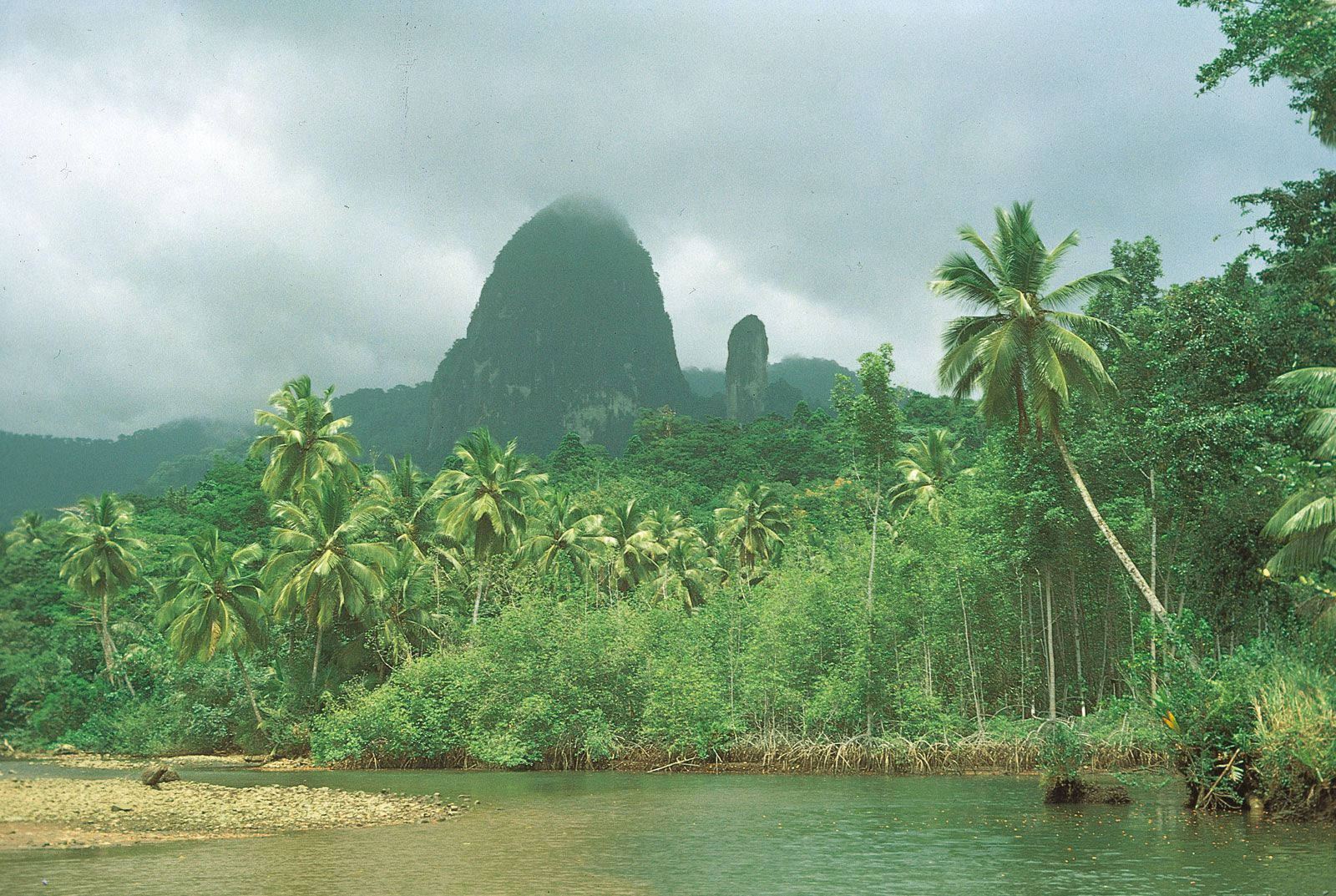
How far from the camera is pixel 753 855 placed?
1448cm

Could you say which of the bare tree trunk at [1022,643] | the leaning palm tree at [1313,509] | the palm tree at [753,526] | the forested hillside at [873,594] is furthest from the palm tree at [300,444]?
the leaning palm tree at [1313,509]

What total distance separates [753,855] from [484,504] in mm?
26935

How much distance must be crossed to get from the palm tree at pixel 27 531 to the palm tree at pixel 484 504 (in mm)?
35670

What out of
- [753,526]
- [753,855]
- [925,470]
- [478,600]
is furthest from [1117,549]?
[753,526]

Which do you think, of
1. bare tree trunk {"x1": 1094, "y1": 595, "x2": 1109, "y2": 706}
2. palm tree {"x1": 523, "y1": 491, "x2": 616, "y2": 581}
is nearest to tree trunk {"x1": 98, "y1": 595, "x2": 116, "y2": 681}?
palm tree {"x1": 523, "y1": 491, "x2": 616, "y2": 581}

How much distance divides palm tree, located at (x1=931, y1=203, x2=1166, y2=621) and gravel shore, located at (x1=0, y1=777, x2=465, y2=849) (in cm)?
1746

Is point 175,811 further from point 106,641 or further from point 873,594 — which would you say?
point 106,641

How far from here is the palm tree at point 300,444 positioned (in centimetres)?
4097

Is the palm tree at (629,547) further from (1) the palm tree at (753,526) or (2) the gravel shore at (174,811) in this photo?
(2) the gravel shore at (174,811)

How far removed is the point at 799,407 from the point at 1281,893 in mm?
79447

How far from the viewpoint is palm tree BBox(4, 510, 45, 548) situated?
201 feet

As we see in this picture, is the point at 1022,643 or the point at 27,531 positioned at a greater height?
the point at 27,531

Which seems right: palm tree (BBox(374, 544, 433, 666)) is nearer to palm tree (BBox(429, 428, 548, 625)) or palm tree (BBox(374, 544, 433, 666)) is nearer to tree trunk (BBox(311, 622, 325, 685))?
palm tree (BBox(429, 428, 548, 625))

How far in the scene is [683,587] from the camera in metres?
52.5
